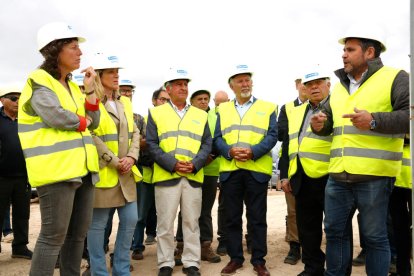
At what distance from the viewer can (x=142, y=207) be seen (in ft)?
21.7

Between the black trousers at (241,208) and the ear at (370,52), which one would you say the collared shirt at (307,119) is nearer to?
the black trousers at (241,208)

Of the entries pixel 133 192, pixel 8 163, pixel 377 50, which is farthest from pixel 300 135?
pixel 8 163

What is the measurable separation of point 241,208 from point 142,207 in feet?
5.40

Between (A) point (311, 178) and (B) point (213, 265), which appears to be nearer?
(A) point (311, 178)

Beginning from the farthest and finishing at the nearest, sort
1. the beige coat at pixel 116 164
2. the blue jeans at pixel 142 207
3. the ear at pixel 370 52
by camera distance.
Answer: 1. the blue jeans at pixel 142 207
2. the beige coat at pixel 116 164
3. the ear at pixel 370 52

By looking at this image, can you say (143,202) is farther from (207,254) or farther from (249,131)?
(249,131)

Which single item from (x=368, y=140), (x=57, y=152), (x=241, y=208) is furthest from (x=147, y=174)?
(x=368, y=140)

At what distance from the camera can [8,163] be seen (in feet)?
20.4

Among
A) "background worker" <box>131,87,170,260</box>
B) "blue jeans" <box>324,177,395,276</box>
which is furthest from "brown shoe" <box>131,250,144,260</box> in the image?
"blue jeans" <box>324,177,395,276</box>

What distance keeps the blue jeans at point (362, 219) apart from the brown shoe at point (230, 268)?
4.69ft

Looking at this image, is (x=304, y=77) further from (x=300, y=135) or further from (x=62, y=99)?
(x=62, y=99)

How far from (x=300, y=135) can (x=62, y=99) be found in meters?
2.70

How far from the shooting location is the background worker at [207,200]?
6.17 m

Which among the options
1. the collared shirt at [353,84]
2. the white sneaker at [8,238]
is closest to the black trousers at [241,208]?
the collared shirt at [353,84]
